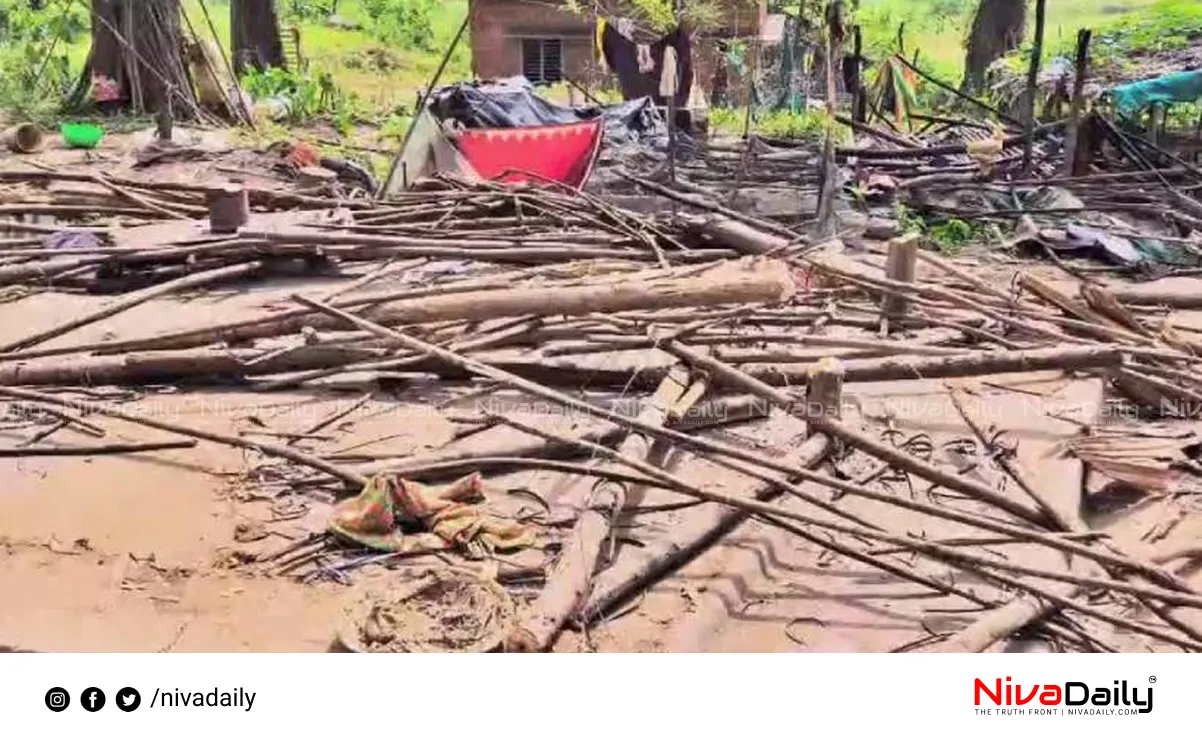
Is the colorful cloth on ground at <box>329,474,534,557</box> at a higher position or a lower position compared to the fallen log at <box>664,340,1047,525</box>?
lower

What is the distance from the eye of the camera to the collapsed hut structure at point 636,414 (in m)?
3.12

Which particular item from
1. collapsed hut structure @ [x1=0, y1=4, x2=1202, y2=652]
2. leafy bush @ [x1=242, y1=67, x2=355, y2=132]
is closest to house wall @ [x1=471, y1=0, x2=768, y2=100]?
leafy bush @ [x1=242, y1=67, x2=355, y2=132]

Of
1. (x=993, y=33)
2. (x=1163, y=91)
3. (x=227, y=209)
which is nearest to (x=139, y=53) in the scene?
(x=227, y=209)

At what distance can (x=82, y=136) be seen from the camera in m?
13.1
